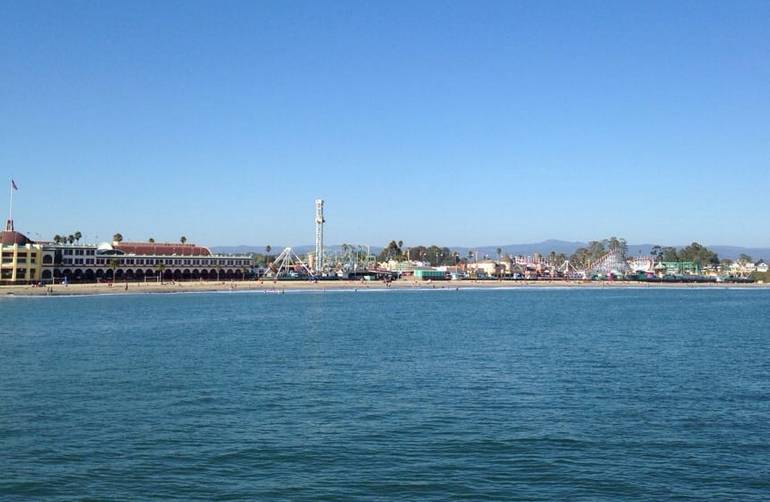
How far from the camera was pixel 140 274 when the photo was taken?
158m

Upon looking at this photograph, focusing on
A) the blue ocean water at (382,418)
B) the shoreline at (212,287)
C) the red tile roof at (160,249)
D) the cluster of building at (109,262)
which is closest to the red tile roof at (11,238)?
the cluster of building at (109,262)

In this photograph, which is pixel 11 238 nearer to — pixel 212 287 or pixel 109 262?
pixel 109 262

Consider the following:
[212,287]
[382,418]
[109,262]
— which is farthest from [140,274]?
[382,418]

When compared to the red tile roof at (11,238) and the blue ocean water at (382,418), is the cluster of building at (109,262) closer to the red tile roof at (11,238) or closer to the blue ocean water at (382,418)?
the red tile roof at (11,238)

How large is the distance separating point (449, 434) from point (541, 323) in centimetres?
4894

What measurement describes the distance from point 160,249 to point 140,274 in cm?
880

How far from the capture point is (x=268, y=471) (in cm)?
2080

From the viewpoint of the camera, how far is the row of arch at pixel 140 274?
480 ft

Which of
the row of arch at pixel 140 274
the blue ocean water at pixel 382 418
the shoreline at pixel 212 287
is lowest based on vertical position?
the blue ocean water at pixel 382 418

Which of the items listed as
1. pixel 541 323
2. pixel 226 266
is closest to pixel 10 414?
pixel 541 323

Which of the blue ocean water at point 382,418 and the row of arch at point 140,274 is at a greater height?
the row of arch at point 140,274

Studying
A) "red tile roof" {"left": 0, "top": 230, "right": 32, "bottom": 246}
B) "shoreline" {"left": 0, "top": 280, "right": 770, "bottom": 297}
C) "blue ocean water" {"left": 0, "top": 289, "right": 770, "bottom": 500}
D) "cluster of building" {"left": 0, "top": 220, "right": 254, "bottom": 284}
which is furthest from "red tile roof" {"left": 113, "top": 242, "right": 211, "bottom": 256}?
"blue ocean water" {"left": 0, "top": 289, "right": 770, "bottom": 500}

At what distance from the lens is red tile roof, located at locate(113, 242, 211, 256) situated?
163 metres

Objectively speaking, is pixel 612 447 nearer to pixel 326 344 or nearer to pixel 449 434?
pixel 449 434
